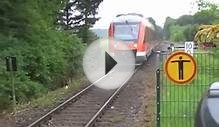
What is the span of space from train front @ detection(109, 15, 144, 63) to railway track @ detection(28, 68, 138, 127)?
11.7 metres

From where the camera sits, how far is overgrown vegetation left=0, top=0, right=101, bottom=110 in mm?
19750

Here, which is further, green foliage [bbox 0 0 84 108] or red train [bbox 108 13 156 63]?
red train [bbox 108 13 156 63]

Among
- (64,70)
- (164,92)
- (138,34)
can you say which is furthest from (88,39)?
(164,92)

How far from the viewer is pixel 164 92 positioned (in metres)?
11.7

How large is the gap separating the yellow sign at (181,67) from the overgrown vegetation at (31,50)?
8.93 metres

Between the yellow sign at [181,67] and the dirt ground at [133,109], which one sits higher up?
the yellow sign at [181,67]

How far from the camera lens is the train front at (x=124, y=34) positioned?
32.2m

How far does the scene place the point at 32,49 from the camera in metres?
23.1

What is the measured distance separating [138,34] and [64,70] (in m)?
6.05
